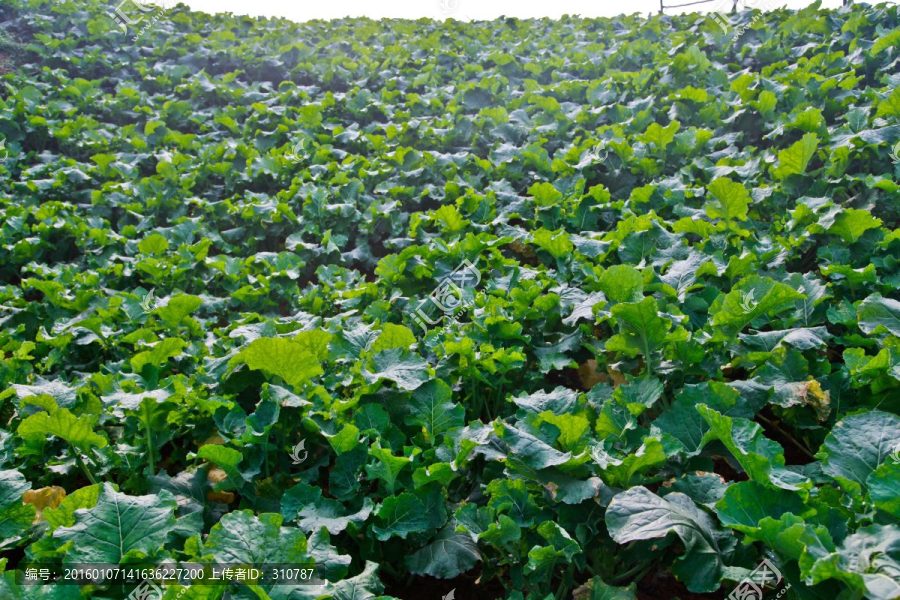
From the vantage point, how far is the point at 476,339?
9.09 feet

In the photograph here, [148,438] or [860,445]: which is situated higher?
[860,445]

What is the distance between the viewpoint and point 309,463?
7.91 ft

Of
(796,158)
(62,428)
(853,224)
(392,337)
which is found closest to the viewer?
(62,428)

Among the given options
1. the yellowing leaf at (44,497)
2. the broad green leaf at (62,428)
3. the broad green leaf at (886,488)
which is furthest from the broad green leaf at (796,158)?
the yellowing leaf at (44,497)

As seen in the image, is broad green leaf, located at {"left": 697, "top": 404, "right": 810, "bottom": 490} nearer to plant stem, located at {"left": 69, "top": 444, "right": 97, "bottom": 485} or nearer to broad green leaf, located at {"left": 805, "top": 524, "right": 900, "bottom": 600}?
broad green leaf, located at {"left": 805, "top": 524, "right": 900, "bottom": 600}

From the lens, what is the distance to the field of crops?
1.79 m

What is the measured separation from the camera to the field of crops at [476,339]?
5.88 feet

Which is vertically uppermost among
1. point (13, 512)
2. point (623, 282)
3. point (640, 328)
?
point (623, 282)

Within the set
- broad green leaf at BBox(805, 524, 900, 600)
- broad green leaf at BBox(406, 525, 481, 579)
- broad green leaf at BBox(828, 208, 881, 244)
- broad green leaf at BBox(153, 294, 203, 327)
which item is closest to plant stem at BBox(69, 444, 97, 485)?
broad green leaf at BBox(153, 294, 203, 327)

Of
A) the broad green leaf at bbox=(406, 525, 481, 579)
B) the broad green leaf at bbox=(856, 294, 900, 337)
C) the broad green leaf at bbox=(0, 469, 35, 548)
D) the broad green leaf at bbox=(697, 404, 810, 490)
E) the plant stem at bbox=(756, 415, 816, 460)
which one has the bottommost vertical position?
the broad green leaf at bbox=(406, 525, 481, 579)

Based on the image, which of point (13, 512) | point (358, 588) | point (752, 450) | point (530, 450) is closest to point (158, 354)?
point (13, 512)

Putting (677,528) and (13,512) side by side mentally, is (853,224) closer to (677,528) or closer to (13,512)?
(677,528)

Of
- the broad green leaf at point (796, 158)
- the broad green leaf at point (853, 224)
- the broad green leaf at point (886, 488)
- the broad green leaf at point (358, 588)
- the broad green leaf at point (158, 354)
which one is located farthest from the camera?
the broad green leaf at point (796, 158)

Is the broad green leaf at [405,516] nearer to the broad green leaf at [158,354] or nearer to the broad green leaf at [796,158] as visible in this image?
the broad green leaf at [158,354]
